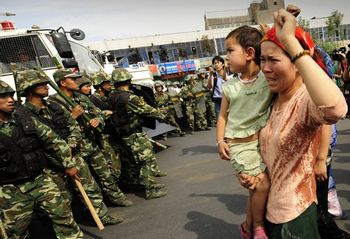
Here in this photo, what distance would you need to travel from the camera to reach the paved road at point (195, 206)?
3303 millimetres

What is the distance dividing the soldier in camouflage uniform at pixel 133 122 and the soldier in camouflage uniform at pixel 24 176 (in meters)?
1.42

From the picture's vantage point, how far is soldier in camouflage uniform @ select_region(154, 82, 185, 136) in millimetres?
8875

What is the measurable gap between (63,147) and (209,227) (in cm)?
176

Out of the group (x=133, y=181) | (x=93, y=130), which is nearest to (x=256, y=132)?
(x=93, y=130)

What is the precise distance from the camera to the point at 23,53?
572cm

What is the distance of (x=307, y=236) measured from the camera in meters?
1.36

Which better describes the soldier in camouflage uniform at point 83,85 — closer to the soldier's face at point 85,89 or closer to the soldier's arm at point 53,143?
the soldier's face at point 85,89

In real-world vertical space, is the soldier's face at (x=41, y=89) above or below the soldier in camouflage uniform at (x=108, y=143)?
above

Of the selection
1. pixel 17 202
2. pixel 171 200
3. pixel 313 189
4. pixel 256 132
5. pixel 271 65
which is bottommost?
pixel 171 200

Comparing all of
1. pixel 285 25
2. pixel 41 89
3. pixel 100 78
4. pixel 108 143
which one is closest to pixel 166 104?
pixel 100 78

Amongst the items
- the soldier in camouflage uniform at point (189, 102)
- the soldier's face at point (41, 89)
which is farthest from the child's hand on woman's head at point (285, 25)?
the soldier in camouflage uniform at point (189, 102)

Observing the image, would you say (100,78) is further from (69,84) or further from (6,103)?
(6,103)

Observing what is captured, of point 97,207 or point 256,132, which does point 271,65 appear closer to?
point 256,132

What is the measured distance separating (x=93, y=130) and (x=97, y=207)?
3.76ft
